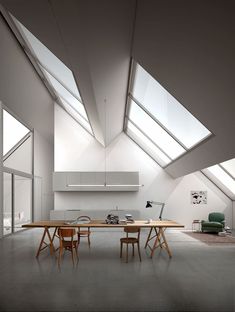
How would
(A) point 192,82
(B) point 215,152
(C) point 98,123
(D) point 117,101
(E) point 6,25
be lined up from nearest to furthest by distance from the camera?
(A) point 192,82 → (B) point 215,152 → (D) point 117,101 → (E) point 6,25 → (C) point 98,123

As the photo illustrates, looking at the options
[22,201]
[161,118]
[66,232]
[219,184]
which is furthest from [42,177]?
[66,232]

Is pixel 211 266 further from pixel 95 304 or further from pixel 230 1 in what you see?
pixel 230 1

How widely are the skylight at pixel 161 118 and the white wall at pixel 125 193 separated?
2.42m

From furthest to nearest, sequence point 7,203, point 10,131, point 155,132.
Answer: point 10,131 → point 7,203 → point 155,132

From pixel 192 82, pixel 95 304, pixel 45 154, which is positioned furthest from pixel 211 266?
pixel 45 154

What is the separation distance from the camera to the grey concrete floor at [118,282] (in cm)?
374

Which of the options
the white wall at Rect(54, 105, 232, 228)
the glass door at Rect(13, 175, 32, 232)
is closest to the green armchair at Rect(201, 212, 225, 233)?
the white wall at Rect(54, 105, 232, 228)

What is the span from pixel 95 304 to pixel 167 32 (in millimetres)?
3224

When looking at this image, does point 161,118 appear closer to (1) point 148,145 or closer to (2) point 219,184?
(1) point 148,145

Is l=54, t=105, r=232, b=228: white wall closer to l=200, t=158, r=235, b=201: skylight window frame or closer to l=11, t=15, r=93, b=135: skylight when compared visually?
l=200, t=158, r=235, b=201: skylight window frame

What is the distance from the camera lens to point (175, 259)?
21.3ft

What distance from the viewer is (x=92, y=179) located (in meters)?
12.5

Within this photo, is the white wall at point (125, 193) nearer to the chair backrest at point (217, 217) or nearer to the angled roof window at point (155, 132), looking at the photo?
the chair backrest at point (217, 217)

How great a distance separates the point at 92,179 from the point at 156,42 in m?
8.68
